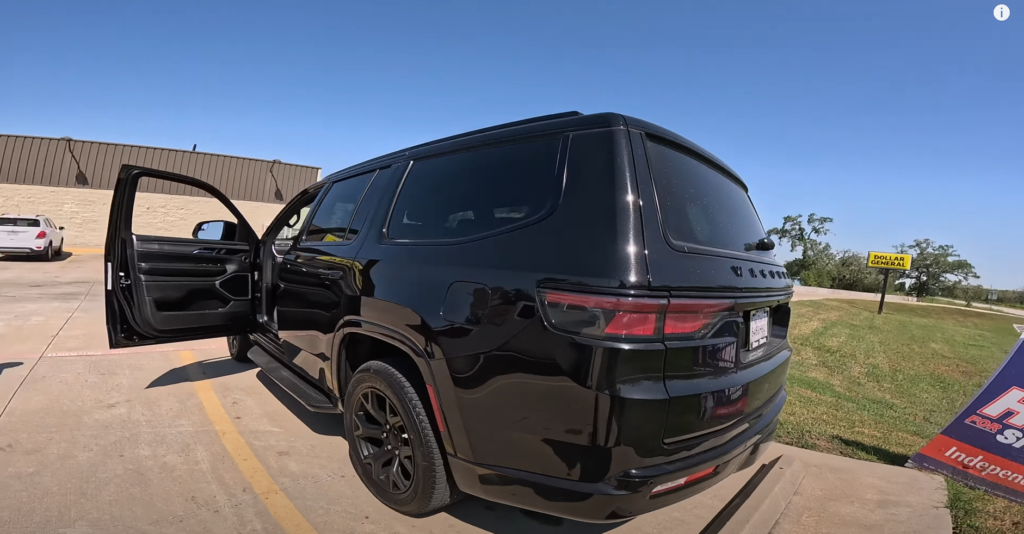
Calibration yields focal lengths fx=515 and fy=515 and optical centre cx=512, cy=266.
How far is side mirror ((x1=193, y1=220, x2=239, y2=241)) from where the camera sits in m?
4.75

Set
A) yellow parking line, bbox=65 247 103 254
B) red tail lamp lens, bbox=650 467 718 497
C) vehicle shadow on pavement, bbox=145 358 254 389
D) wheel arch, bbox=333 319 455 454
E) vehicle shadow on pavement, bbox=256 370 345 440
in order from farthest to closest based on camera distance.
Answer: yellow parking line, bbox=65 247 103 254
vehicle shadow on pavement, bbox=145 358 254 389
vehicle shadow on pavement, bbox=256 370 345 440
wheel arch, bbox=333 319 455 454
red tail lamp lens, bbox=650 467 718 497

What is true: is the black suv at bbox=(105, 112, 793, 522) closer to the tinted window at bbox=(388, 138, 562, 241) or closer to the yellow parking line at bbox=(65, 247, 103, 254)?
the tinted window at bbox=(388, 138, 562, 241)

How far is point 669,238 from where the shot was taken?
6.51 ft

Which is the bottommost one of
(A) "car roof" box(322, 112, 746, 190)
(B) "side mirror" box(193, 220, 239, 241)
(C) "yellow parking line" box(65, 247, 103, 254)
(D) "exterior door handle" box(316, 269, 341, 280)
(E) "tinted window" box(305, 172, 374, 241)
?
(C) "yellow parking line" box(65, 247, 103, 254)

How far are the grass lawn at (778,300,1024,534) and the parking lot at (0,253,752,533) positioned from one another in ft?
4.53

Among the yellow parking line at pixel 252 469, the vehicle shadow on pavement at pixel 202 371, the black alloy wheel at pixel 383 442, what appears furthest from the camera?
the vehicle shadow on pavement at pixel 202 371

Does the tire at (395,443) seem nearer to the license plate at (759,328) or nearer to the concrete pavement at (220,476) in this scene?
the concrete pavement at (220,476)

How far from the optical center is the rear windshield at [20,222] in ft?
51.8

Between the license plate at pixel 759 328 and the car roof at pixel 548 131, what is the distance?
82 cm

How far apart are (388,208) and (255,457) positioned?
191cm

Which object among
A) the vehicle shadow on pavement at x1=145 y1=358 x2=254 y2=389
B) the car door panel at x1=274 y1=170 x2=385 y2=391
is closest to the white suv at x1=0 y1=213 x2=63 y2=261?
the vehicle shadow on pavement at x1=145 y1=358 x2=254 y2=389

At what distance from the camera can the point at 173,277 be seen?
4.21 m

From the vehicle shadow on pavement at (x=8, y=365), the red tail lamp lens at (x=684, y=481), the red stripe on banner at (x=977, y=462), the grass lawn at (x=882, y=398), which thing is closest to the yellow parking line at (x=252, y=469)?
the red tail lamp lens at (x=684, y=481)

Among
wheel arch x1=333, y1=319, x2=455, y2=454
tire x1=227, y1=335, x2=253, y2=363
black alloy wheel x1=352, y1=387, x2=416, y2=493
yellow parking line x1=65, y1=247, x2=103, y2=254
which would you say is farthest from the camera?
yellow parking line x1=65, y1=247, x2=103, y2=254
